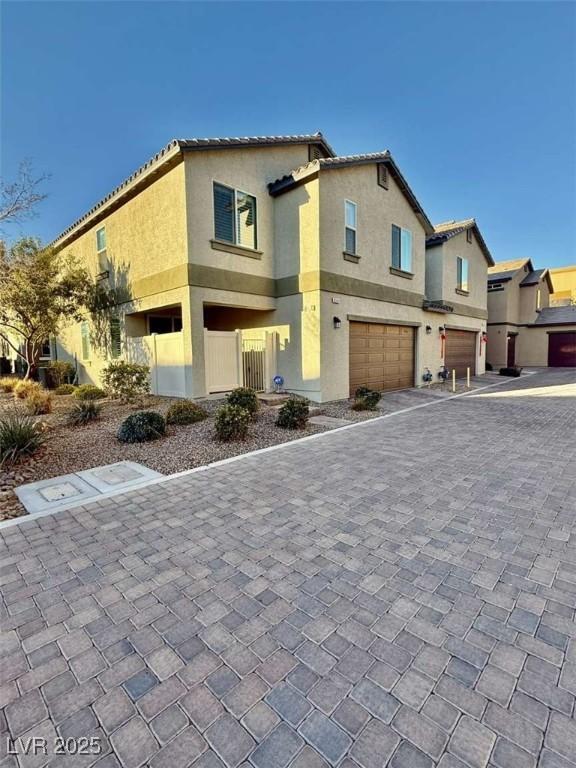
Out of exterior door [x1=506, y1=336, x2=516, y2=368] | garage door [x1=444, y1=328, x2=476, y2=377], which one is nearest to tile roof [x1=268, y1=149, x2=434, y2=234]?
garage door [x1=444, y1=328, x2=476, y2=377]

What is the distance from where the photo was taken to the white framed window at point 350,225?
467 inches

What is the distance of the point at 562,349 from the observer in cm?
2666

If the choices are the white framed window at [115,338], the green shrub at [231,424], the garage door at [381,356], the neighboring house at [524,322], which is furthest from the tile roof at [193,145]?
the neighboring house at [524,322]

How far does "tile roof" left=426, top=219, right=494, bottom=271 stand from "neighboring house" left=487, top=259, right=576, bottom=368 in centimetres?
437

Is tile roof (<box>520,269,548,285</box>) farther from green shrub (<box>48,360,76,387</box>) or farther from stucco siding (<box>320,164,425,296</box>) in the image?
green shrub (<box>48,360,76,387</box>)

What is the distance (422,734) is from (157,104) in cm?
1624

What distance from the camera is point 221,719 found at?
1.82 metres

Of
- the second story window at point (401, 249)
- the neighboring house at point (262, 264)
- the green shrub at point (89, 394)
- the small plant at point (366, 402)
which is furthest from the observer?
the second story window at point (401, 249)

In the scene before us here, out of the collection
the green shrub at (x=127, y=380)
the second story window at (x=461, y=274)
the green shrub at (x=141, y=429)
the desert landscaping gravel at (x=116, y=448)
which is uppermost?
the second story window at (x=461, y=274)

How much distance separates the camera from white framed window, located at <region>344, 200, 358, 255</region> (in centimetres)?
1187

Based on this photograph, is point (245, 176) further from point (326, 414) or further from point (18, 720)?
point (18, 720)

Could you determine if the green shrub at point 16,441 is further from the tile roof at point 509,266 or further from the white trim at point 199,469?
the tile roof at point 509,266

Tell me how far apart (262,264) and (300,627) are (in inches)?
426

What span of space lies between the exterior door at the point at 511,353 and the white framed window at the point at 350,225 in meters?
19.4
